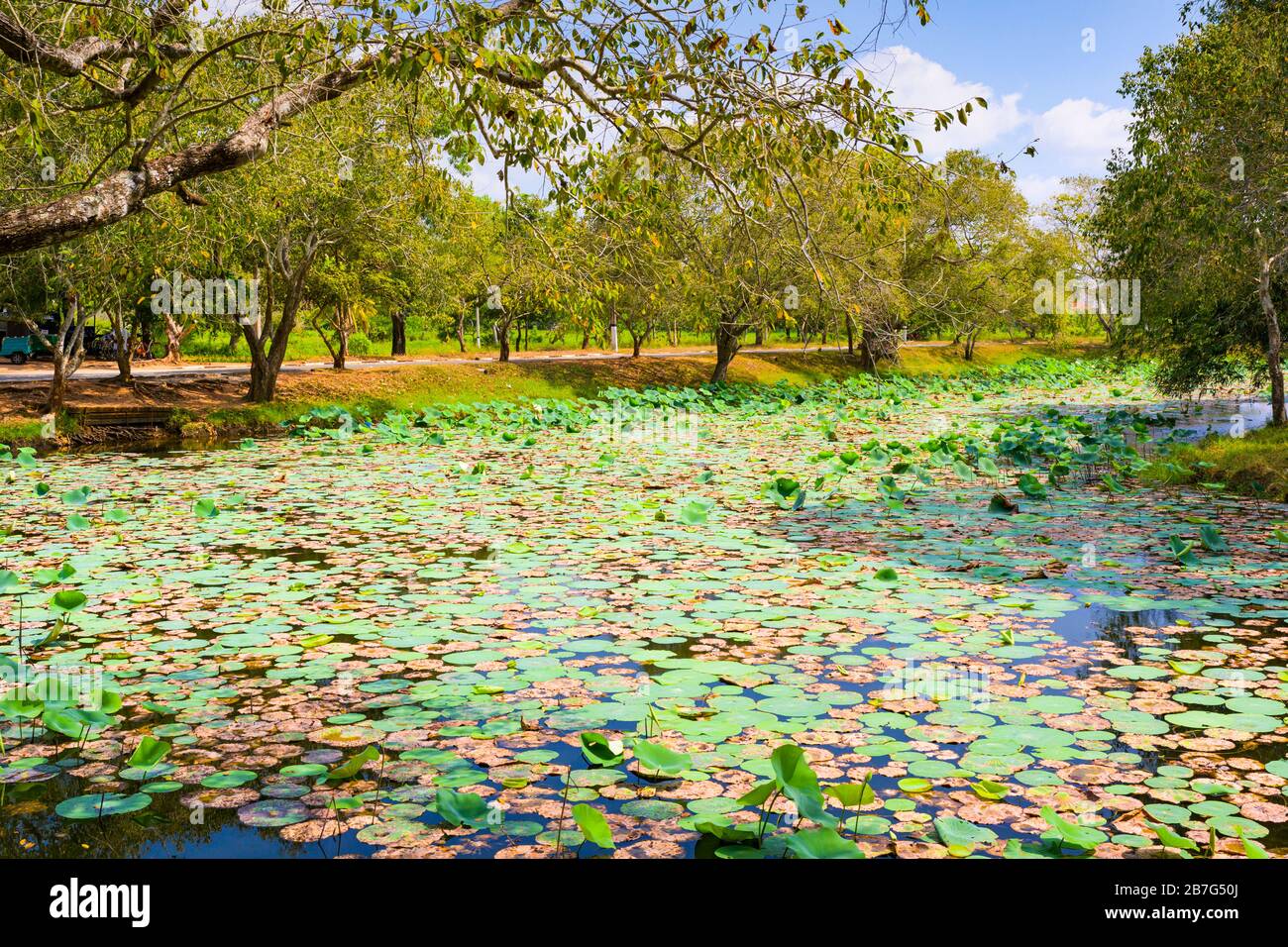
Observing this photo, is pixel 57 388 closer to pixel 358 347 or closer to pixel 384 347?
pixel 358 347

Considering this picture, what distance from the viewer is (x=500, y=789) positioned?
4082 mm

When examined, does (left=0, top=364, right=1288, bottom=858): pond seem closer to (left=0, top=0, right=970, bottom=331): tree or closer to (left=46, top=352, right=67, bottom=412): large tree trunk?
(left=0, top=0, right=970, bottom=331): tree

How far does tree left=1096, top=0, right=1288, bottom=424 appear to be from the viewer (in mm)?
12062

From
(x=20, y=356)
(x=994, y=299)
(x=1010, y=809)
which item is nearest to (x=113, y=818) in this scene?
(x=1010, y=809)

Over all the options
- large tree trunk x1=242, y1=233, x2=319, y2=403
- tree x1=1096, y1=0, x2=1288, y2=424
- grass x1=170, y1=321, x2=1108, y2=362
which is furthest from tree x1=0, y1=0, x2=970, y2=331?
grass x1=170, y1=321, x2=1108, y2=362

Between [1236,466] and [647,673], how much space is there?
9998 mm

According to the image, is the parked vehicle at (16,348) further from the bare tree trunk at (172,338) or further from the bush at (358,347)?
the bush at (358,347)

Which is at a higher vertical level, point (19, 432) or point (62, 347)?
point (62, 347)

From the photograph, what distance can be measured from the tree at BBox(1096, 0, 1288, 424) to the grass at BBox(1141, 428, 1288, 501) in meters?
1.66

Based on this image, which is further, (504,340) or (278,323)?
(504,340)

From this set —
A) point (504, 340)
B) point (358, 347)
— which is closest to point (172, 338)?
point (358, 347)

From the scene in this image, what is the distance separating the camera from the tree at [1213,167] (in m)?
Answer: 12.1

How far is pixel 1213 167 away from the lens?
12.8 metres

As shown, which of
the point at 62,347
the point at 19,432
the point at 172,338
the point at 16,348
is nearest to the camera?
the point at 19,432
